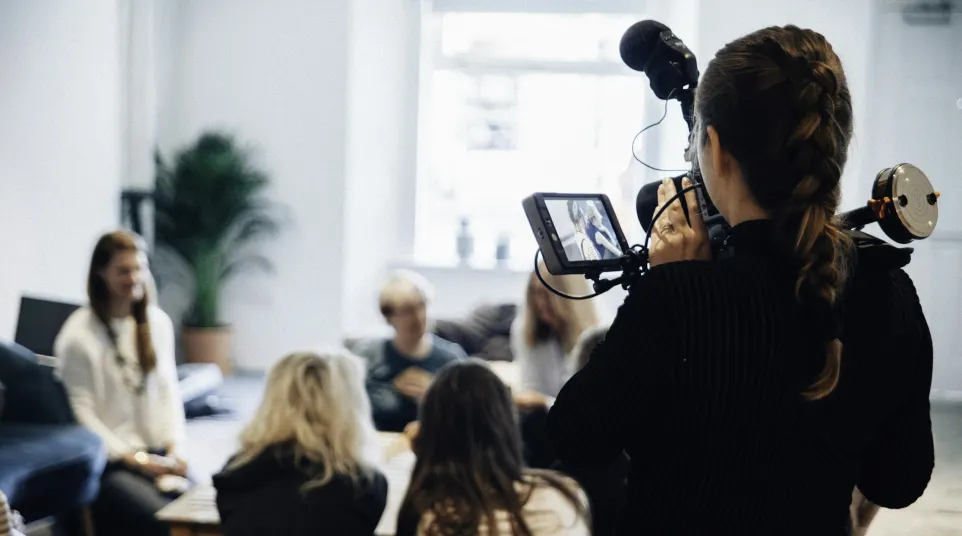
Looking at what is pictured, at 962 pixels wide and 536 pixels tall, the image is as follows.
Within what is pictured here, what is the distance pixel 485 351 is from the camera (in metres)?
4.93

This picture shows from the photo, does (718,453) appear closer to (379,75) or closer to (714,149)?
(714,149)

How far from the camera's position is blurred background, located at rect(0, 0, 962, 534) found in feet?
16.4

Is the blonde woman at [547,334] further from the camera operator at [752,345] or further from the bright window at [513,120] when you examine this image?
the bright window at [513,120]

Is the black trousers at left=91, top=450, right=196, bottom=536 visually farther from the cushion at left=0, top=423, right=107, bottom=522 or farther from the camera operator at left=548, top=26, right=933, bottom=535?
the camera operator at left=548, top=26, right=933, bottom=535

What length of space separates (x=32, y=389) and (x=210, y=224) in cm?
240

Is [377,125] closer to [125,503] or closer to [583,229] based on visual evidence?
[125,503]

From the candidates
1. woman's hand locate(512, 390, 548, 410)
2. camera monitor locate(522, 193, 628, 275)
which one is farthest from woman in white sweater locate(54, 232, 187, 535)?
camera monitor locate(522, 193, 628, 275)

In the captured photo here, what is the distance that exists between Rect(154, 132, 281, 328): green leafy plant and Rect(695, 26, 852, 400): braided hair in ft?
17.6

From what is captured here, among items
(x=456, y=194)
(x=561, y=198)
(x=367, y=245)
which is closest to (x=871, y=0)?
(x=456, y=194)

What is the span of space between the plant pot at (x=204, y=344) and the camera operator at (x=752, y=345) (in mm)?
5483

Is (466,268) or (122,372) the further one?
(466,268)

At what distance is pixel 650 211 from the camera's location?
105 cm

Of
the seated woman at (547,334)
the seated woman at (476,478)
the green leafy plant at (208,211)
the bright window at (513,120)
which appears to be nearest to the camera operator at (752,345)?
the seated woman at (476,478)

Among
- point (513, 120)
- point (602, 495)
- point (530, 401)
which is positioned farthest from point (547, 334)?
point (513, 120)
